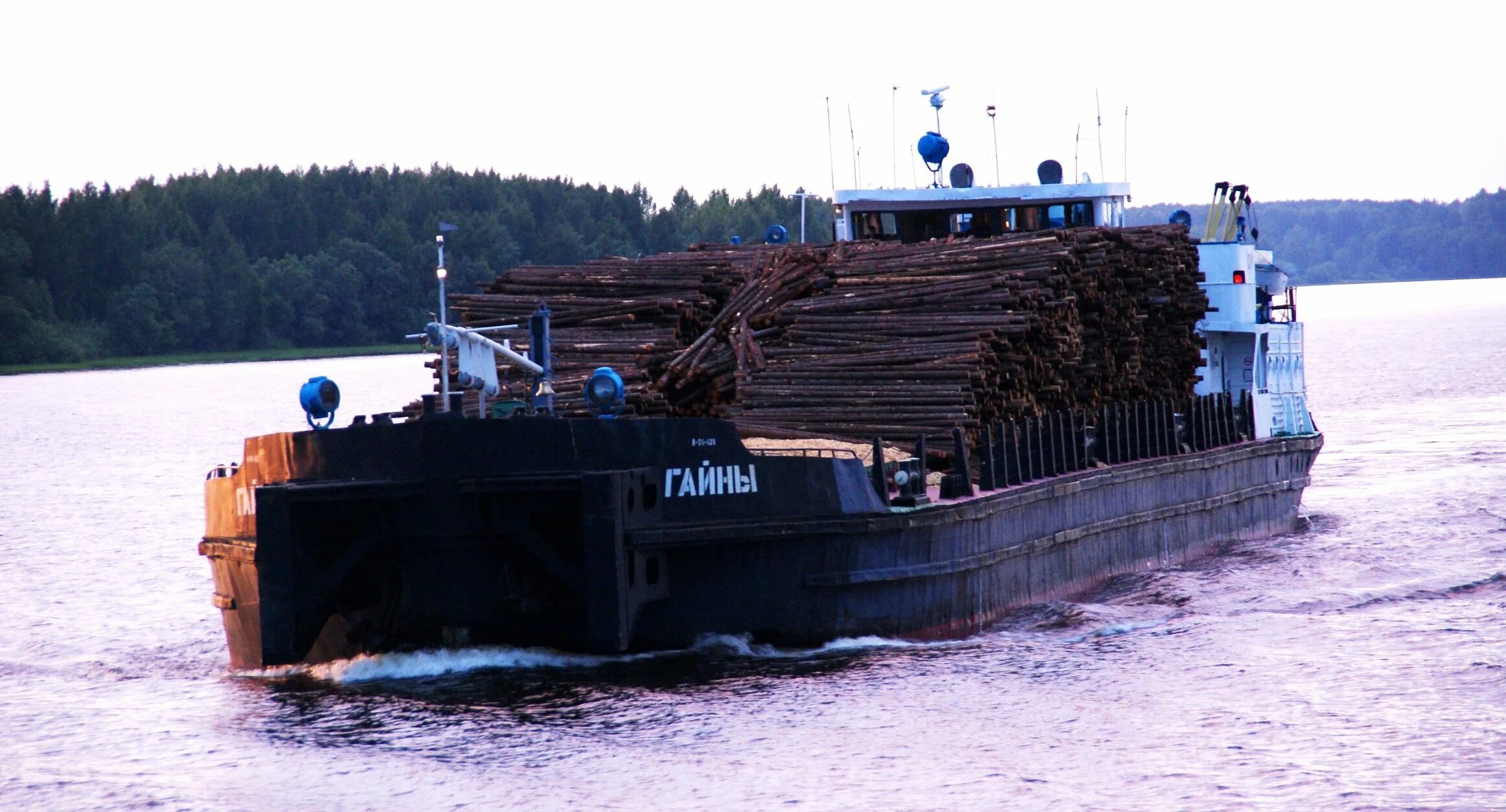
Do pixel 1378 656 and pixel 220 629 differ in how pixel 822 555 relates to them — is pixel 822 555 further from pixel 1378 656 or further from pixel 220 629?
pixel 220 629

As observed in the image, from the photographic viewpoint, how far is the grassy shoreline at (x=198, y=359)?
318 ft

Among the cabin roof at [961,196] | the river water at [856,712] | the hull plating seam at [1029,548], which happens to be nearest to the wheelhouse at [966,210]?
the cabin roof at [961,196]

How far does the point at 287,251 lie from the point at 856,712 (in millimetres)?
101565

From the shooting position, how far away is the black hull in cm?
1569

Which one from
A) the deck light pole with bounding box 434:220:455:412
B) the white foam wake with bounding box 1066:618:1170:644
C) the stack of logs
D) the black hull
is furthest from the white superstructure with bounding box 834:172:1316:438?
the deck light pole with bounding box 434:220:455:412

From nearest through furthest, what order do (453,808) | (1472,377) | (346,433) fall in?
(453,808) → (346,433) → (1472,377)

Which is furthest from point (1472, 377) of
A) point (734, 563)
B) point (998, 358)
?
point (734, 563)

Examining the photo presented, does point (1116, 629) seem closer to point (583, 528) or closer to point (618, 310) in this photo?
point (583, 528)

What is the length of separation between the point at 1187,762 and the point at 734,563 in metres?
4.45

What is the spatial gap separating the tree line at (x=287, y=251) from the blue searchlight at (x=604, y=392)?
241ft

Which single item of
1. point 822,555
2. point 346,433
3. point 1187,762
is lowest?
point 1187,762

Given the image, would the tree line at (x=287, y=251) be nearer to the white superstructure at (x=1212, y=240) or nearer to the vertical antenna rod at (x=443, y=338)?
the white superstructure at (x=1212, y=240)

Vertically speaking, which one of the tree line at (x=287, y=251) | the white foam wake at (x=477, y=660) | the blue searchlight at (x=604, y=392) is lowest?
the white foam wake at (x=477, y=660)

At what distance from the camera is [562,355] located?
2145 centimetres
